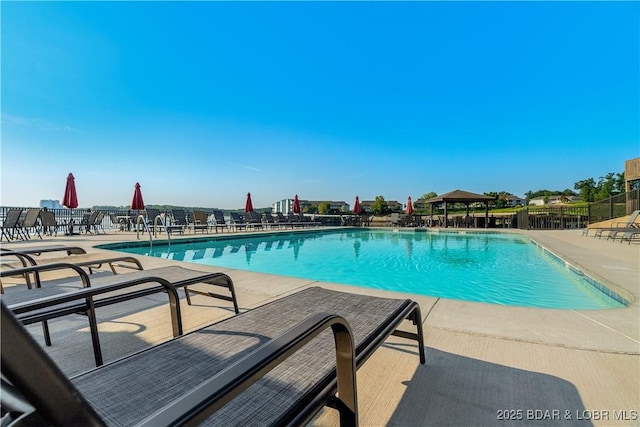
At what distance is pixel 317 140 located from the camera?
1966cm

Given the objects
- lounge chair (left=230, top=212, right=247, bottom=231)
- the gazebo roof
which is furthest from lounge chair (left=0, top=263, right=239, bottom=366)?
the gazebo roof

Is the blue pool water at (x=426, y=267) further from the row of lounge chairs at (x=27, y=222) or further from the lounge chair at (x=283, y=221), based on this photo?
the lounge chair at (x=283, y=221)

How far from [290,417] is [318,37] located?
46.9ft

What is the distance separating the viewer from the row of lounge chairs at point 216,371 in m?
0.51

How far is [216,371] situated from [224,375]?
57 centimetres

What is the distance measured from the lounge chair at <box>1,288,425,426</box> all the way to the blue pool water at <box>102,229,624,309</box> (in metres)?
3.92

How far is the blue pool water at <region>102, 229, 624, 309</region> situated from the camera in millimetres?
4809

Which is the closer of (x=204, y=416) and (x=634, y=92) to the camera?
(x=204, y=416)

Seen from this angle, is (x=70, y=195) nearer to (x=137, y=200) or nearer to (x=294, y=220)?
(x=137, y=200)

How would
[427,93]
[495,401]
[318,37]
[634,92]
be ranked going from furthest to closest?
1. [427,93]
2. [634,92]
3. [318,37]
4. [495,401]

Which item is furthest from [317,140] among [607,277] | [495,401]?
[495,401]

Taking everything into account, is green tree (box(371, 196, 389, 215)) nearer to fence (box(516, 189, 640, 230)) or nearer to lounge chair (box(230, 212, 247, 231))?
fence (box(516, 189, 640, 230))

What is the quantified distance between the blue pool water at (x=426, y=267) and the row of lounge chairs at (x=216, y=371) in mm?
3866

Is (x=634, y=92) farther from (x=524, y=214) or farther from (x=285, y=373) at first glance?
(x=285, y=373)
